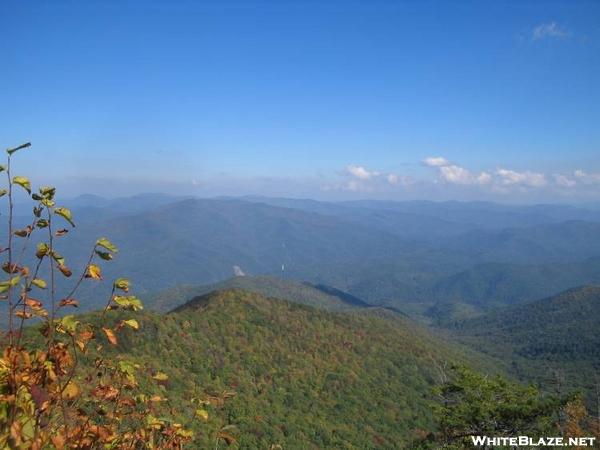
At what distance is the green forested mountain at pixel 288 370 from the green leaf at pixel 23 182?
3561 centimetres

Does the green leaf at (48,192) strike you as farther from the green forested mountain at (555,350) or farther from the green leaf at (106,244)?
the green forested mountain at (555,350)

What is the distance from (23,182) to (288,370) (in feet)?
220

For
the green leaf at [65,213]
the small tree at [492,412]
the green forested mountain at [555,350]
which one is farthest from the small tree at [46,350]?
the green forested mountain at [555,350]

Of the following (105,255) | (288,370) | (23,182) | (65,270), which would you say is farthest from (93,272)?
(288,370)

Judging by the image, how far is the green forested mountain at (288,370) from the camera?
4888cm

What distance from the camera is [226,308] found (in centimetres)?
7638

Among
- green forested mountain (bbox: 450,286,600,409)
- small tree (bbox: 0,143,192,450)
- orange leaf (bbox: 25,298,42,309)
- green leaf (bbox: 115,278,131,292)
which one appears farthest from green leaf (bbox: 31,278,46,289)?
green forested mountain (bbox: 450,286,600,409)

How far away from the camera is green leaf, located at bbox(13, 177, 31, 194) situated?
266cm

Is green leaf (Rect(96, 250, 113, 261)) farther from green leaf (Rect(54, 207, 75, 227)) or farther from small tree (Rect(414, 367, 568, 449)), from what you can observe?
small tree (Rect(414, 367, 568, 449))

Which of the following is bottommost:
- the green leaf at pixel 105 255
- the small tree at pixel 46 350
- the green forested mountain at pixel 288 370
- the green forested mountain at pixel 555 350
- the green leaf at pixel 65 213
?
the green forested mountain at pixel 555 350

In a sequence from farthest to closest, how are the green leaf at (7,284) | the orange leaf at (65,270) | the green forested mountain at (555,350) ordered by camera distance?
the green forested mountain at (555,350), the orange leaf at (65,270), the green leaf at (7,284)

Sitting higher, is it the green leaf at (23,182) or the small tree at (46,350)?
the green leaf at (23,182)

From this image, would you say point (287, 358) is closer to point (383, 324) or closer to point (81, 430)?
point (383, 324)

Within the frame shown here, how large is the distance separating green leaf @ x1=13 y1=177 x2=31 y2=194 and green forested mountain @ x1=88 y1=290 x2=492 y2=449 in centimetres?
Result: 3561
